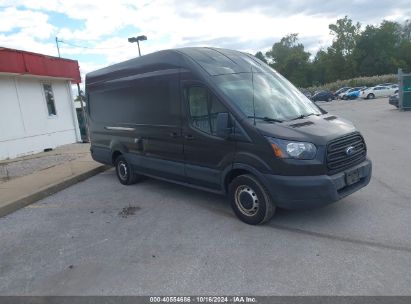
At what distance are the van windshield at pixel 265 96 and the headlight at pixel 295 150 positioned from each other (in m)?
0.58

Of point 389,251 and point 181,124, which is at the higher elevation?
point 181,124

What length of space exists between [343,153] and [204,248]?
216cm

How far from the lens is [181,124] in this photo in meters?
6.01

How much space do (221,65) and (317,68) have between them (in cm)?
10584

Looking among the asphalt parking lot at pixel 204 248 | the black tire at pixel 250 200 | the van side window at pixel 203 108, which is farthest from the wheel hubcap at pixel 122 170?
the black tire at pixel 250 200

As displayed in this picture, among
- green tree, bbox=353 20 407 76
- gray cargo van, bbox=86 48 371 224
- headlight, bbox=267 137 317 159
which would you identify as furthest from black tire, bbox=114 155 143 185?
green tree, bbox=353 20 407 76

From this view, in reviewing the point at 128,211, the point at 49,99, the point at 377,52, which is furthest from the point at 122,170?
the point at 377,52

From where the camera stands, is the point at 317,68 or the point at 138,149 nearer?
→ the point at 138,149

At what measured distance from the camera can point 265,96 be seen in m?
5.46

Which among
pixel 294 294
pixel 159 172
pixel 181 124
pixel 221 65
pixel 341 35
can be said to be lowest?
pixel 294 294

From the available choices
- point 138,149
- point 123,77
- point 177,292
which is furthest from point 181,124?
point 177,292

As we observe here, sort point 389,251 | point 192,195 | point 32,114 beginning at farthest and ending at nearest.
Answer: point 32,114, point 192,195, point 389,251

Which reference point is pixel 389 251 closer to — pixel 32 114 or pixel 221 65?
pixel 221 65

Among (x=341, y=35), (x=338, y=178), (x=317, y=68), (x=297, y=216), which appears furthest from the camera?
(x=317, y=68)
